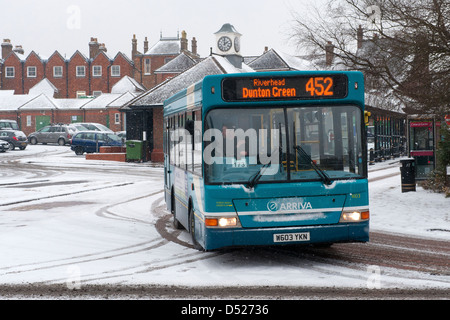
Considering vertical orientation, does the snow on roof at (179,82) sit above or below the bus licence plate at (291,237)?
above

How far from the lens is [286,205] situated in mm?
8945

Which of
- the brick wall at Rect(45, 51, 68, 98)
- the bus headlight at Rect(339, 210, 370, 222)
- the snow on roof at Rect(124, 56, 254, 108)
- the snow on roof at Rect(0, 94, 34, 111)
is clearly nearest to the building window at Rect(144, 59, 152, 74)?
the brick wall at Rect(45, 51, 68, 98)

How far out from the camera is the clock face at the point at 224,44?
53.3 m

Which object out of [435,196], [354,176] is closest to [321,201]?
[354,176]

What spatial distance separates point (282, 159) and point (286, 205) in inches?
24.4

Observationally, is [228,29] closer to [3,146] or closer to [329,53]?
[3,146]

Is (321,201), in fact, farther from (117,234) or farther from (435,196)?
(435,196)

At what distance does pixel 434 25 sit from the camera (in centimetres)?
1485

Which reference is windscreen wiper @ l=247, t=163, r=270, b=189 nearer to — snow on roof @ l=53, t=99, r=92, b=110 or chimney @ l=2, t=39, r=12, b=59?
snow on roof @ l=53, t=99, r=92, b=110

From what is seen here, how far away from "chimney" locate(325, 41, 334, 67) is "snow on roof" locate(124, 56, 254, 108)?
21397 millimetres

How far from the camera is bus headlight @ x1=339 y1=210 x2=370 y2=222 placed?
9.09m

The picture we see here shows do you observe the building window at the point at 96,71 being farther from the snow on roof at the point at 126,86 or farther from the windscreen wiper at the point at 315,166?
the windscreen wiper at the point at 315,166

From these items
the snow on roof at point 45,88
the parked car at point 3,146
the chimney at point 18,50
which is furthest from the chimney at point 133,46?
the parked car at point 3,146

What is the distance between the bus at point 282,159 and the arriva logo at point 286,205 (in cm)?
1
